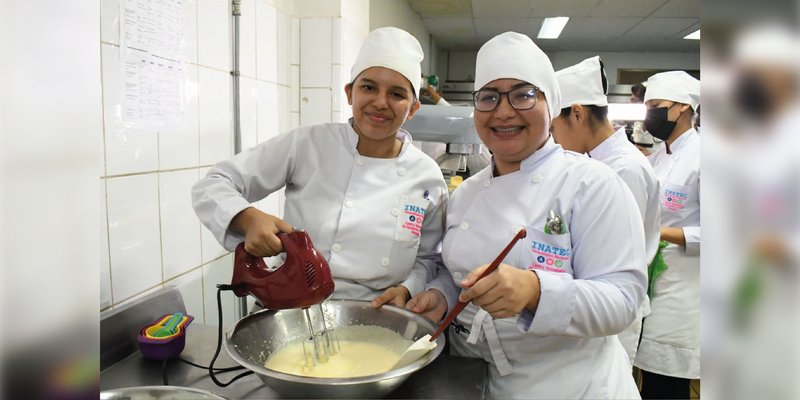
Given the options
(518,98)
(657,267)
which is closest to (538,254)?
(518,98)

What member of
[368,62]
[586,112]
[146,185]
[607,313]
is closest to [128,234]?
[146,185]

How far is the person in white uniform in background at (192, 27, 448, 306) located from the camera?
1467mm

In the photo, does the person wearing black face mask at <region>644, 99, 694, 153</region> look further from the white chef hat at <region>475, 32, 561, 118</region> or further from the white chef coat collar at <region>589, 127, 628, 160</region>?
the white chef hat at <region>475, 32, 561, 118</region>

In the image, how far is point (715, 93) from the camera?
160 mm

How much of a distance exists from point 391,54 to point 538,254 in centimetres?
72

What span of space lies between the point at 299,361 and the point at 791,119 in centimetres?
118

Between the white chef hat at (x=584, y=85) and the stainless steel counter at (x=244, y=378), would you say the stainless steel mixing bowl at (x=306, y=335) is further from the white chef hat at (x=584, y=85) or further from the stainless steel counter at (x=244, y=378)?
the white chef hat at (x=584, y=85)

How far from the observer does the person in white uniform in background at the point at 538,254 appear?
1088 mm

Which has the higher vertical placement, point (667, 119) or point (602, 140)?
point (667, 119)

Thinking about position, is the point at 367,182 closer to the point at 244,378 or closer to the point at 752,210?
the point at 244,378

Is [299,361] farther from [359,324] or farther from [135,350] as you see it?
[135,350]

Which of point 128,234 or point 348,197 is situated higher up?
point 348,197

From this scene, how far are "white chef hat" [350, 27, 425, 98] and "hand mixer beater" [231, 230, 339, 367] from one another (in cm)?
62

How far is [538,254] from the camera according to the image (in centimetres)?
121
